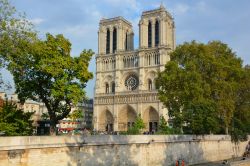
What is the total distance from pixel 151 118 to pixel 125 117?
662 cm

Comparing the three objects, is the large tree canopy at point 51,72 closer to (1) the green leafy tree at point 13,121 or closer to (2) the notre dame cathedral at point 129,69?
(1) the green leafy tree at point 13,121

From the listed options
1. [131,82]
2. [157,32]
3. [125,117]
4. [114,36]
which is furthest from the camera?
[114,36]

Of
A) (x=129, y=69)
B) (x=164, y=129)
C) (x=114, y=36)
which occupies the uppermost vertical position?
(x=114, y=36)

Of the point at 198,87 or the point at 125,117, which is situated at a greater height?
the point at 198,87

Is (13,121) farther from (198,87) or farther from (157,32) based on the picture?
(157,32)

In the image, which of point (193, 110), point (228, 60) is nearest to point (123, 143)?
point (193, 110)

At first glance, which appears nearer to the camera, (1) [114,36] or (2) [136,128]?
(2) [136,128]

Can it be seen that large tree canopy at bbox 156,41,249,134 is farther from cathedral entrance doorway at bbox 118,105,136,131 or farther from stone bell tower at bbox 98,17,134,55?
stone bell tower at bbox 98,17,134,55

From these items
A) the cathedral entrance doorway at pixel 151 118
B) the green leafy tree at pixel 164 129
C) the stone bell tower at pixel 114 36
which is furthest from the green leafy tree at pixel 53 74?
the stone bell tower at pixel 114 36

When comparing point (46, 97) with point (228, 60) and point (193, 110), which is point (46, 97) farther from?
point (228, 60)

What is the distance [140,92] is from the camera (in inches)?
2985

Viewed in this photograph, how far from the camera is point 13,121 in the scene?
79.0 feet

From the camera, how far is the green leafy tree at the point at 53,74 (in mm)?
25359

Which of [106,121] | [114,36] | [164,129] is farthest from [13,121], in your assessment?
[114,36]
